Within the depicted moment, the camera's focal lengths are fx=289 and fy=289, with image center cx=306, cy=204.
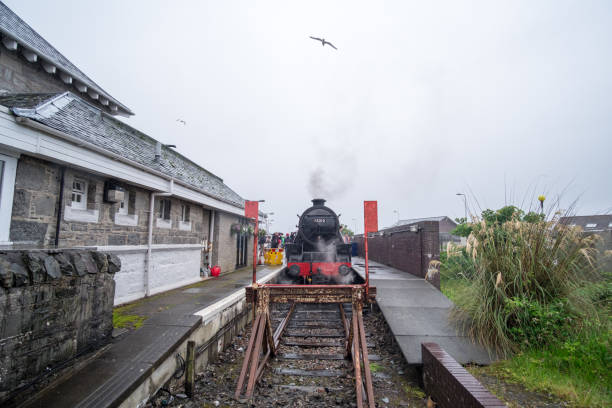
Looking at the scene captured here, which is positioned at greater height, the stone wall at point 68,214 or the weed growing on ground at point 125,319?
the stone wall at point 68,214

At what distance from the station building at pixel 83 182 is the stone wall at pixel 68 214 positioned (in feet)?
0.05

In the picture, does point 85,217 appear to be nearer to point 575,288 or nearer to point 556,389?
point 556,389

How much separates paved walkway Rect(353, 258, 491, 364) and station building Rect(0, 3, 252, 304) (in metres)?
5.16

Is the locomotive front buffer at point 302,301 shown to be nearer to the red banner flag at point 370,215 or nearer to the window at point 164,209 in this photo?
the red banner flag at point 370,215

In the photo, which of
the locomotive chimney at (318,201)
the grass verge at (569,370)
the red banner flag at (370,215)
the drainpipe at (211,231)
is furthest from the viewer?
the drainpipe at (211,231)

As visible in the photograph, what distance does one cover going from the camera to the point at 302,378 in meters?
4.06

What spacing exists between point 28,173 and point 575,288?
792 cm

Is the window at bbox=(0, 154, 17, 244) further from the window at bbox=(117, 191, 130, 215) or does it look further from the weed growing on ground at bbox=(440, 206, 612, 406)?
the weed growing on ground at bbox=(440, 206, 612, 406)

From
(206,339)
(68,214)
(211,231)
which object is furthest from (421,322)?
(211,231)

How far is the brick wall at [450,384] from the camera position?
235 cm

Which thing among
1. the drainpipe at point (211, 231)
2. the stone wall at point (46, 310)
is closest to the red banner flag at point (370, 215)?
the stone wall at point (46, 310)

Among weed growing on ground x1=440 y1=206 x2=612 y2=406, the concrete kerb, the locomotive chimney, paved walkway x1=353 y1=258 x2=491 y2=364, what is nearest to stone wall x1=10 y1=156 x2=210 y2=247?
the concrete kerb

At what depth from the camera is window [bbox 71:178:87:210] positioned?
479 cm

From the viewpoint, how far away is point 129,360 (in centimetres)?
321
